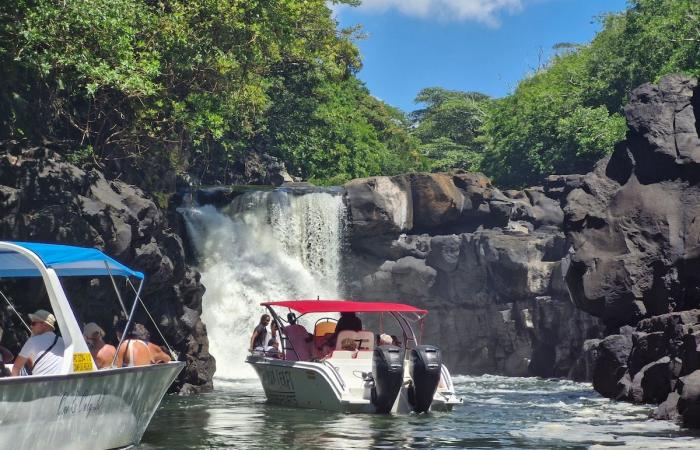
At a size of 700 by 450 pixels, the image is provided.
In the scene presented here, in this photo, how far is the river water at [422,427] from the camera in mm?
16312

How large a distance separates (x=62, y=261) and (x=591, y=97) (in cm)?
4560

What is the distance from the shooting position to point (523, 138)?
5916cm

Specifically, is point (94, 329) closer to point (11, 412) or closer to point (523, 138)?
point (11, 412)

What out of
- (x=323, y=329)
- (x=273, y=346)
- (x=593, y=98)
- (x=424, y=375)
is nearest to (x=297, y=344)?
(x=323, y=329)

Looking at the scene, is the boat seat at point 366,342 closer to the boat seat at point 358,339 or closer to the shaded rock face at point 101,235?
the boat seat at point 358,339

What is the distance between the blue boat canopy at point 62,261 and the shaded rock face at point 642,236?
1273 cm

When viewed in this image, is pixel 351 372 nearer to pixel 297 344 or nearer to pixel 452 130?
pixel 297 344

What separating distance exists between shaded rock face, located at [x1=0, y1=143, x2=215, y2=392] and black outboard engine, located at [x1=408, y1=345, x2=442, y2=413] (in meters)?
8.91

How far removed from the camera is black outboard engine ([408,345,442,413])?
20734 mm

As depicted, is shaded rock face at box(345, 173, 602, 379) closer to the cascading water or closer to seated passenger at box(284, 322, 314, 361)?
the cascading water

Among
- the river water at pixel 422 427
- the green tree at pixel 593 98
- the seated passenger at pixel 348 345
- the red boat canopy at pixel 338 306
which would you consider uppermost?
the green tree at pixel 593 98

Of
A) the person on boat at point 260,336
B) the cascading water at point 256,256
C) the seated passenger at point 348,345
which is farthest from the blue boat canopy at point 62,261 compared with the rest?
the cascading water at point 256,256

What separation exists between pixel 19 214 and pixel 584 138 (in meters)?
33.7

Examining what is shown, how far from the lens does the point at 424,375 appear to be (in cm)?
2083
